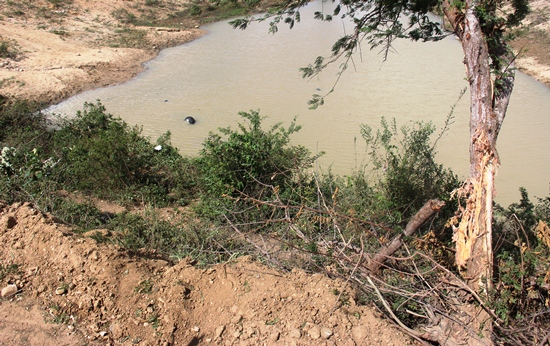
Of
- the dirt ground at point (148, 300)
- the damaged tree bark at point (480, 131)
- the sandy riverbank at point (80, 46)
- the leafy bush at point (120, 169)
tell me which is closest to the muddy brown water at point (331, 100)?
the sandy riverbank at point (80, 46)

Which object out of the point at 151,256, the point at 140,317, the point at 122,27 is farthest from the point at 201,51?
the point at 140,317

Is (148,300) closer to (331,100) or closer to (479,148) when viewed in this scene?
(479,148)

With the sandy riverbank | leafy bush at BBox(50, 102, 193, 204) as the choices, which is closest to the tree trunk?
leafy bush at BBox(50, 102, 193, 204)

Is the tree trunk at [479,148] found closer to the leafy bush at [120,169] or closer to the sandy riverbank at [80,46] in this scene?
the leafy bush at [120,169]

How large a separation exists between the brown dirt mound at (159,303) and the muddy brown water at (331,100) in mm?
4762

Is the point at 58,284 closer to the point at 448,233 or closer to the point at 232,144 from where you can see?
the point at 232,144

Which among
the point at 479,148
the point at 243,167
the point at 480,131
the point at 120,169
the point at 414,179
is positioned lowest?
the point at 120,169

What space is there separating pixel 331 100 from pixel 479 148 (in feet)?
25.6

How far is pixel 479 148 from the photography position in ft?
11.9

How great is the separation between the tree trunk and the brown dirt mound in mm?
882

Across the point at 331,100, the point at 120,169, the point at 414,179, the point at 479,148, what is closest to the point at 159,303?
the point at 479,148

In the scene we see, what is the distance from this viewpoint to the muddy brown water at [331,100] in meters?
8.83

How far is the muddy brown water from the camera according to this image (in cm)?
883

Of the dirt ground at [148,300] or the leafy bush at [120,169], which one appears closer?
the dirt ground at [148,300]
